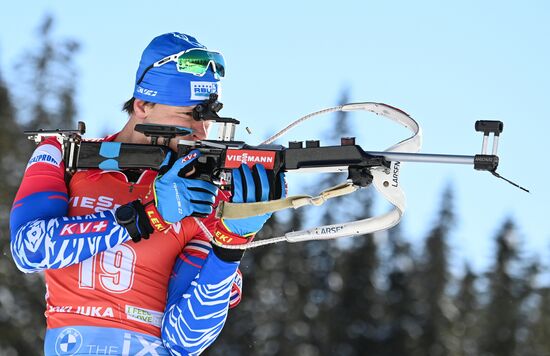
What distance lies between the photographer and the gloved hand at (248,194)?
669cm

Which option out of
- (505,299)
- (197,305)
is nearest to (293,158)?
(197,305)

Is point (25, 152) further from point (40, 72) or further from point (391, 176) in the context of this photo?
point (391, 176)

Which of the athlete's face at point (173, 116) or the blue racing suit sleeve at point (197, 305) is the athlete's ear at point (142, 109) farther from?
the blue racing suit sleeve at point (197, 305)

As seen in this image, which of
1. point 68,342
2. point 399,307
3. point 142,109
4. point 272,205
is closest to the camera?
point 272,205

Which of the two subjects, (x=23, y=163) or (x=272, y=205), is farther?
(x=23, y=163)

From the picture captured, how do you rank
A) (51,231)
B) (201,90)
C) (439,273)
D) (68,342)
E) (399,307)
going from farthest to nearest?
(439,273) < (399,307) < (201,90) < (68,342) < (51,231)

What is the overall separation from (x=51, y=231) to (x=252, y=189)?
111cm

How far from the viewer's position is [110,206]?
284 inches

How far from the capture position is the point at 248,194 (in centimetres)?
668

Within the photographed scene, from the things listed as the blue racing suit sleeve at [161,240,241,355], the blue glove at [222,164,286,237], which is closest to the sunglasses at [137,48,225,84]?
the blue glove at [222,164,286,237]

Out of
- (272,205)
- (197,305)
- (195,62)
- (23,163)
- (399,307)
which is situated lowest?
(399,307)

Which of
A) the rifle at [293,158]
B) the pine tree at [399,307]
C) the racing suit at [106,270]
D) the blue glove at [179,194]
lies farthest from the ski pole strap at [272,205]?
the pine tree at [399,307]

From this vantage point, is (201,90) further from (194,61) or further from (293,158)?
(293,158)

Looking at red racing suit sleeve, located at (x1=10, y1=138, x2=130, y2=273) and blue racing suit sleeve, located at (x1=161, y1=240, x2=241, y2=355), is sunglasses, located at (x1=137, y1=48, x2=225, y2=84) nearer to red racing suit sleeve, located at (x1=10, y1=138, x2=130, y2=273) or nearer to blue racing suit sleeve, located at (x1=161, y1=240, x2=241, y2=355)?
red racing suit sleeve, located at (x1=10, y1=138, x2=130, y2=273)
